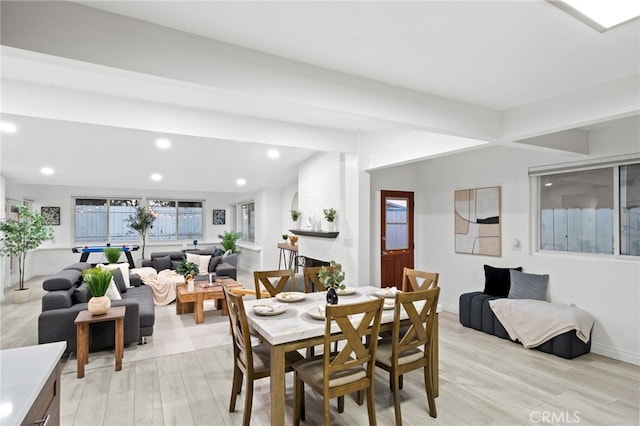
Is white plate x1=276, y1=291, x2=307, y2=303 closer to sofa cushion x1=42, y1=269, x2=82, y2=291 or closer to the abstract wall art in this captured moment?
sofa cushion x1=42, y1=269, x2=82, y2=291

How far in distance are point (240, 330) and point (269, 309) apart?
0.93 ft

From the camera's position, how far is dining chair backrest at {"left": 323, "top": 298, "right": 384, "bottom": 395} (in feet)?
6.91

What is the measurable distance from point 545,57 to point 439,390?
2626mm

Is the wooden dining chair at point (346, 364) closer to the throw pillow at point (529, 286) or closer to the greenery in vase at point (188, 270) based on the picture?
the throw pillow at point (529, 286)

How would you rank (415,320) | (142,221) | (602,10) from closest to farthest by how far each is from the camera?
(602,10) < (415,320) < (142,221)

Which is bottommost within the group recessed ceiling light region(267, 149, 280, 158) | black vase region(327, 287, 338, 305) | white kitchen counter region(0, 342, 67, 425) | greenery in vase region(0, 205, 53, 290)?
black vase region(327, 287, 338, 305)

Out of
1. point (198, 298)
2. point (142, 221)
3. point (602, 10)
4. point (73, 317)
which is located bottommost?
point (198, 298)

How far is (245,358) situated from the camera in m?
2.39

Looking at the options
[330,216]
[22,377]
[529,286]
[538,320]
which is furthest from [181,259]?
[22,377]

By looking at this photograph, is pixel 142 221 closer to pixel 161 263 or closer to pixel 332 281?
pixel 161 263

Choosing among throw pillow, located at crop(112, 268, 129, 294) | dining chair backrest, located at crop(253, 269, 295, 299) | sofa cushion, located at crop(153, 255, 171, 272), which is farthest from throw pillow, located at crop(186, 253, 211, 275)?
dining chair backrest, located at crop(253, 269, 295, 299)

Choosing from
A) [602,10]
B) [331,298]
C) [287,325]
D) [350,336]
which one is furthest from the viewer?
[331,298]

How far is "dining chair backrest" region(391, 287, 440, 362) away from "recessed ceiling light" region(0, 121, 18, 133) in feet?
17.2

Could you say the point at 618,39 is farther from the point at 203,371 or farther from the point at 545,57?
the point at 203,371
